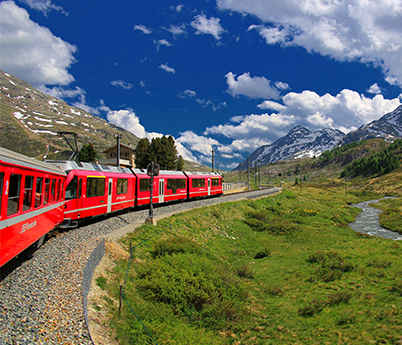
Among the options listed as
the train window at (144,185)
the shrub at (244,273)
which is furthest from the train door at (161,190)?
the shrub at (244,273)

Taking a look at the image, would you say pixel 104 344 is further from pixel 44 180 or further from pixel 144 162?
pixel 144 162

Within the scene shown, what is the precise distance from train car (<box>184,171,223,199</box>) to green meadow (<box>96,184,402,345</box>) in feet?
40.0

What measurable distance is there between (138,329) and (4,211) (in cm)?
494

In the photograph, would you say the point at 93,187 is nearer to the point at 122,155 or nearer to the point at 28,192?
the point at 28,192

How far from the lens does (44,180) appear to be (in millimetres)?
10531

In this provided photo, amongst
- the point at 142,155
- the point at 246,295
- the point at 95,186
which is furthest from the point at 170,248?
the point at 142,155

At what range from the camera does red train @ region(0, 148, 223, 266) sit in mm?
7176

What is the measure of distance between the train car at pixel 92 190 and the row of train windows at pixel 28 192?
235cm

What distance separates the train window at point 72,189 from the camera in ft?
48.2

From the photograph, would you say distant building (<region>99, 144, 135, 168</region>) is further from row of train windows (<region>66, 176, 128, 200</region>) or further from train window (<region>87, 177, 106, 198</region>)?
train window (<region>87, 177, 106, 198</region>)

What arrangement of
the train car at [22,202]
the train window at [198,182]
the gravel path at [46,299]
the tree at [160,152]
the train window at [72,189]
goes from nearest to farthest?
the gravel path at [46,299] → the train car at [22,202] → the train window at [72,189] → the train window at [198,182] → the tree at [160,152]

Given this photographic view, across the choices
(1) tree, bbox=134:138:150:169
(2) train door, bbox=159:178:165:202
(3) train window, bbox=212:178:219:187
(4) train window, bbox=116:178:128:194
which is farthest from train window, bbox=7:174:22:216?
(1) tree, bbox=134:138:150:169

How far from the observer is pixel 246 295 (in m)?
12.8

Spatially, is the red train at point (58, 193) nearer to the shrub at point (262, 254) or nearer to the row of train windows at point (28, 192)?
the row of train windows at point (28, 192)
